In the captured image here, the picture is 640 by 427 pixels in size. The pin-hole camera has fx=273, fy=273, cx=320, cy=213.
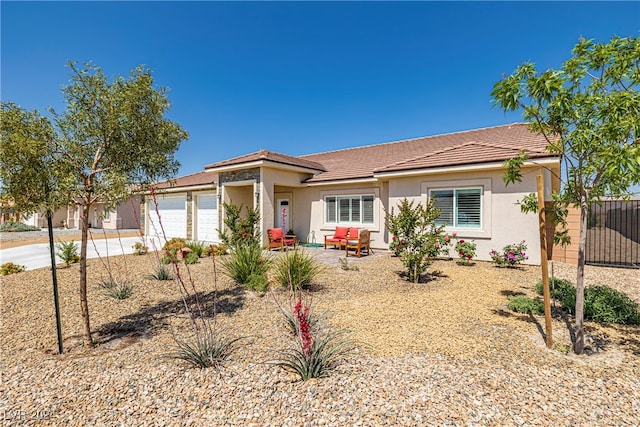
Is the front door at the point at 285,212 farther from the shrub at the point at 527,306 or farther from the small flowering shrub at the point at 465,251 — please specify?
the shrub at the point at 527,306

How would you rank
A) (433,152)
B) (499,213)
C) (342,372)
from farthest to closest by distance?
(433,152), (499,213), (342,372)

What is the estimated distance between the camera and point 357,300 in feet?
20.0

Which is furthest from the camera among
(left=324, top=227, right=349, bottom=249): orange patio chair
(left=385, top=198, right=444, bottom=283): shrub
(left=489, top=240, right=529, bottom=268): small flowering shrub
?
(left=324, top=227, right=349, bottom=249): orange patio chair

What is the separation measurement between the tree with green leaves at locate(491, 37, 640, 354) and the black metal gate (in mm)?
7855

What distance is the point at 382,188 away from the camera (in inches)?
527

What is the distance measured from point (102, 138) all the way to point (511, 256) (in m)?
11.4

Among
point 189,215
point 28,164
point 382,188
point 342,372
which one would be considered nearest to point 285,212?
point 382,188

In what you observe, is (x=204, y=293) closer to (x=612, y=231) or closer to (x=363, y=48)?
(x=363, y=48)

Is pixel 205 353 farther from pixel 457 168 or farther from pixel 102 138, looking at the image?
pixel 457 168

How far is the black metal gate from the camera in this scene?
9695 mm

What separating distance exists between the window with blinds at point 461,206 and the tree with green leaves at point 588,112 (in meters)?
6.59

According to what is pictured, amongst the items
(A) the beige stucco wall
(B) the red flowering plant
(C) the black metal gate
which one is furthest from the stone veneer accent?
(C) the black metal gate

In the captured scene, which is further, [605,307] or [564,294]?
[564,294]

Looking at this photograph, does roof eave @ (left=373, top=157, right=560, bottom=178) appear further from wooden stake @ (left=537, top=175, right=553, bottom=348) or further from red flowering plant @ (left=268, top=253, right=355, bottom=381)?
red flowering plant @ (left=268, top=253, right=355, bottom=381)
